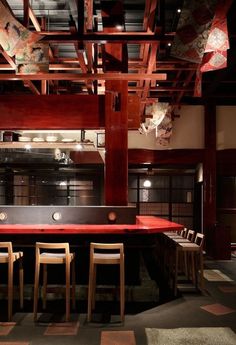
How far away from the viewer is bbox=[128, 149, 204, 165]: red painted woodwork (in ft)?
36.7

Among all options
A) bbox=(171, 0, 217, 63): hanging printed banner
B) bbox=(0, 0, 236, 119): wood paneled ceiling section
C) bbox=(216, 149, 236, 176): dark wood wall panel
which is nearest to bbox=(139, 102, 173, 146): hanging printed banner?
bbox=(0, 0, 236, 119): wood paneled ceiling section

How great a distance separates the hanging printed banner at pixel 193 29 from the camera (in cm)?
446

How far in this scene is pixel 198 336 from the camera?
4.52 meters

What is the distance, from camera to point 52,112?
22.9 ft

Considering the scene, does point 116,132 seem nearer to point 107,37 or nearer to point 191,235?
point 107,37

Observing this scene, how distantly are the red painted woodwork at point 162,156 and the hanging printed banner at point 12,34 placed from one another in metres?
6.71

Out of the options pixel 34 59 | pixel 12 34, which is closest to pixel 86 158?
pixel 34 59

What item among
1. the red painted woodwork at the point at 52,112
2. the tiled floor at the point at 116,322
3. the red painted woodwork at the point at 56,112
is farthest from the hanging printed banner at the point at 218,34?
the tiled floor at the point at 116,322

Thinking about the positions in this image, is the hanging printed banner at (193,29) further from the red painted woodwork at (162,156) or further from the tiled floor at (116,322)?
the red painted woodwork at (162,156)

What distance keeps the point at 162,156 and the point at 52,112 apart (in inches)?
195

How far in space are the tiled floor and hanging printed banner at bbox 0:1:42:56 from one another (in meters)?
3.40

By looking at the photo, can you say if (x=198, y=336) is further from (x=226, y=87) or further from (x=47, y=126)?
(x=226, y=87)

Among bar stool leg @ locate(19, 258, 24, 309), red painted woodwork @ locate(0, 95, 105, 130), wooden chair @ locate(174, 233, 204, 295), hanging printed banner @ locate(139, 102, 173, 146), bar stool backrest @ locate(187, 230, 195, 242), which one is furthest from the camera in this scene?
hanging printed banner @ locate(139, 102, 173, 146)

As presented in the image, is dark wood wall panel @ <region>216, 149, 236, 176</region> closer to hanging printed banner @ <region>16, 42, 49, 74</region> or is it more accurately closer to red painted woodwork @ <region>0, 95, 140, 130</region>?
red painted woodwork @ <region>0, 95, 140, 130</region>
